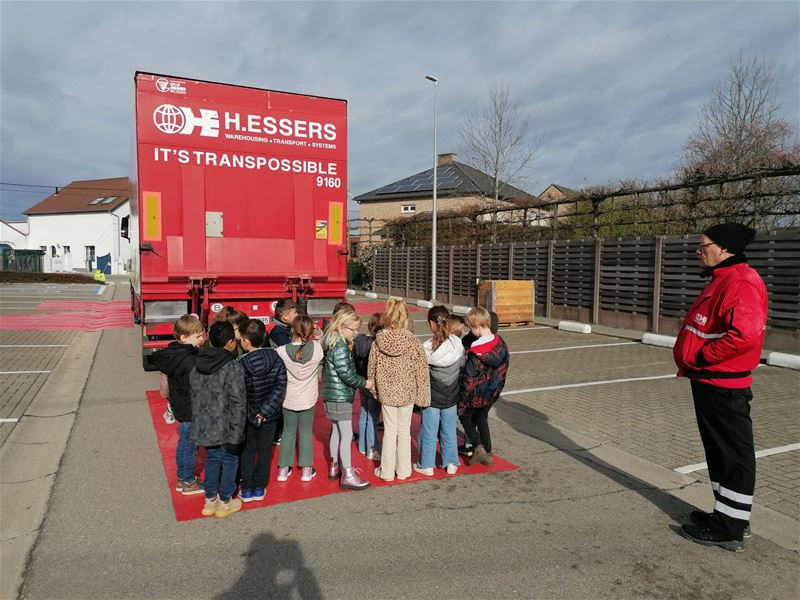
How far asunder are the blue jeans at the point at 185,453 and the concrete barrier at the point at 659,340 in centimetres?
969

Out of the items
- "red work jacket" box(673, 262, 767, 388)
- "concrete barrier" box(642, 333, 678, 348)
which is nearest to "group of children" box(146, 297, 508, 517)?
"red work jacket" box(673, 262, 767, 388)

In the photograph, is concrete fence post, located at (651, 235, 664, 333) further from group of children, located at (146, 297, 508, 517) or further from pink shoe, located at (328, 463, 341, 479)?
pink shoe, located at (328, 463, 341, 479)

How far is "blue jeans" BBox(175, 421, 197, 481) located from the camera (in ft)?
13.3

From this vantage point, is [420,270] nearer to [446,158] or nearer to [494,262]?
[494,262]

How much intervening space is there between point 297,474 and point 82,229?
2174 inches

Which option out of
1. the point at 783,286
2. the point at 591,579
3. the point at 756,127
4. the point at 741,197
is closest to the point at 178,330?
the point at 591,579

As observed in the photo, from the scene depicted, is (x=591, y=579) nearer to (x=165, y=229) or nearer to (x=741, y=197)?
(x=165, y=229)

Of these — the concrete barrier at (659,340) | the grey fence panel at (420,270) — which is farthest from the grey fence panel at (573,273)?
the grey fence panel at (420,270)

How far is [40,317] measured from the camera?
15.8 metres

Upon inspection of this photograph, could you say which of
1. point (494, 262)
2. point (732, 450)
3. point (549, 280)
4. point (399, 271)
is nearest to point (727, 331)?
point (732, 450)

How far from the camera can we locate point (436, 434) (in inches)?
184

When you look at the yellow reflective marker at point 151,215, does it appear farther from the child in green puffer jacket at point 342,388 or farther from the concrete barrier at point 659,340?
the concrete barrier at point 659,340

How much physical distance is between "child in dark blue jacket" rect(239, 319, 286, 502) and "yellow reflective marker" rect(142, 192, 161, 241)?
337cm

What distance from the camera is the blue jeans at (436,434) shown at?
462 cm
